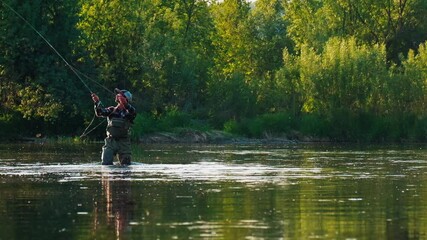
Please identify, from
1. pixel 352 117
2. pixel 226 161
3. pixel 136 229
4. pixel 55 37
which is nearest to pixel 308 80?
pixel 352 117

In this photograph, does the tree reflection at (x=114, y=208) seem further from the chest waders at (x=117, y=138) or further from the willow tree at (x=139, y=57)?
the willow tree at (x=139, y=57)

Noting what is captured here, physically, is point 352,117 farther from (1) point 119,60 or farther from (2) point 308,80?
(1) point 119,60

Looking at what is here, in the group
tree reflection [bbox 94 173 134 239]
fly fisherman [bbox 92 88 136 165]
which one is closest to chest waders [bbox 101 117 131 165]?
fly fisherman [bbox 92 88 136 165]

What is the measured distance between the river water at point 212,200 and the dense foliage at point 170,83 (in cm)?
2752

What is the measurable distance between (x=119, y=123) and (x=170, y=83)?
130 ft

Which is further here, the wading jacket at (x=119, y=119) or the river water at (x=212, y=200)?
the wading jacket at (x=119, y=119)

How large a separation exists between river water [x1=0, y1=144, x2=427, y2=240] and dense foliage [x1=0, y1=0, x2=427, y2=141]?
27.5 meters

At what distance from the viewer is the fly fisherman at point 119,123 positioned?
32.5m

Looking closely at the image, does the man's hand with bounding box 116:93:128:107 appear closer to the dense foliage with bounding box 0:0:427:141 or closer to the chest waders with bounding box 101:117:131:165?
the chest waders with bounding box 101:117:131:165

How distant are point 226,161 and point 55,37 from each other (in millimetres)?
27996

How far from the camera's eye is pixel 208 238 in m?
16.2

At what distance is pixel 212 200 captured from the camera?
22.1 m

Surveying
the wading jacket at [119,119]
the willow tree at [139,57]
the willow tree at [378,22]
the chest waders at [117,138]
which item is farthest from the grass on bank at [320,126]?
the wading jacket at [119,119]

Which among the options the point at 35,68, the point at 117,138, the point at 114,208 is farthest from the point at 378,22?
the point at 114,208
